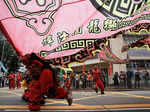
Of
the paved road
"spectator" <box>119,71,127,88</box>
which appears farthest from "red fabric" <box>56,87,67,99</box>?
"spectator" <box>119,71,127,88</box>

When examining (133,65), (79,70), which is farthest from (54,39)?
(79,70)

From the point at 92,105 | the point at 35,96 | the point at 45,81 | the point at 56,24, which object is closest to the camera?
the point at 56,24

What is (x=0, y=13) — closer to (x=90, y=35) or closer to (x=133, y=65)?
(x=90, y=35)

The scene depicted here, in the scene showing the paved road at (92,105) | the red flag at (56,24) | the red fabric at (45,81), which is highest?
the red flag at (56,24)

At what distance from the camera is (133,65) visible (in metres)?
26.8

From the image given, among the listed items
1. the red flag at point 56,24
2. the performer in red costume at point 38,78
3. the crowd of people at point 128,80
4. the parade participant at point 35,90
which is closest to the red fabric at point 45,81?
the performer in red costume at point 38,78

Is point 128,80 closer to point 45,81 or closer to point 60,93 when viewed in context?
point 60,93

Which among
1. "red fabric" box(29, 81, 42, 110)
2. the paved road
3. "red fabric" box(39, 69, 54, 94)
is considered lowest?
the paved road

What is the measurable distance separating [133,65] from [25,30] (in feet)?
79.6

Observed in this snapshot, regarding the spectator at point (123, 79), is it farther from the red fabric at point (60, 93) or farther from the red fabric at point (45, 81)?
the red fabric at point (45, 81)

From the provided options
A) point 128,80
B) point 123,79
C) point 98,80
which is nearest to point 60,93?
point 98,80

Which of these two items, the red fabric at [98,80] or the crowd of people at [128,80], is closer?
the red fabric at [98,80]

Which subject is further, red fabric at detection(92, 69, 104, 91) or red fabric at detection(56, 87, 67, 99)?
red fabric at detection(92, 69, 104, 91)

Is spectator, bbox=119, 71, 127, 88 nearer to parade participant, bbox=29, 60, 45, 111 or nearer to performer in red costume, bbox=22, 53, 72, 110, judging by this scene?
performer in red costume, bbox=22, 53, 72, 110
